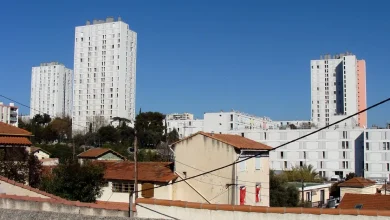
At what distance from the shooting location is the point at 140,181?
3167 centimetres

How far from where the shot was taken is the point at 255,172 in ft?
111

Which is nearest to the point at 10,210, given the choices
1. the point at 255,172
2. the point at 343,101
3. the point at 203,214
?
the point at 203,214

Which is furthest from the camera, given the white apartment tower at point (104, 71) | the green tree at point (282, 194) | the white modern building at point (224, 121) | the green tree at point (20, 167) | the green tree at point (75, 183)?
the white apartment tower at point (104, 71)

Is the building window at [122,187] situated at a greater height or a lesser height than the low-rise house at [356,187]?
greater

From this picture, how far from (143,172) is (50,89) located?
138226 millimetres

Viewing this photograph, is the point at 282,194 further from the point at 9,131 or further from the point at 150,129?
the point at 150,129

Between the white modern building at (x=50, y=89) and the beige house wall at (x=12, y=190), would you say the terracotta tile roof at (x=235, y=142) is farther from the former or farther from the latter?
the white modern building at (x=50, y=89)

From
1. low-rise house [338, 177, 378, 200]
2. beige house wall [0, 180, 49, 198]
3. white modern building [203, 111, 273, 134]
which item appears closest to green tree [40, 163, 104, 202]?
beige house wall [0, 180, 49, 198]

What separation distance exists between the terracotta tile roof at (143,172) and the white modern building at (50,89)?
130720 mm

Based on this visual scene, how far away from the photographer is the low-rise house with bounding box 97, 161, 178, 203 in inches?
1216

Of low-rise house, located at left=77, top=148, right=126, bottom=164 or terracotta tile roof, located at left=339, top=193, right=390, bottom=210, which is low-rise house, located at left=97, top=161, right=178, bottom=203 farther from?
terracotta tile roof, located at left=339, top=193, right=390, bottom=210

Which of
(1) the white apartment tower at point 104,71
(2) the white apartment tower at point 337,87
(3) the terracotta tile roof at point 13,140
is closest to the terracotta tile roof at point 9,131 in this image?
(3) the terracotta tile roof at point 13,140

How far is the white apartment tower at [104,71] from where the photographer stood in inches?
5285

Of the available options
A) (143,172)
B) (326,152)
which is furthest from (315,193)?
(326,152)
